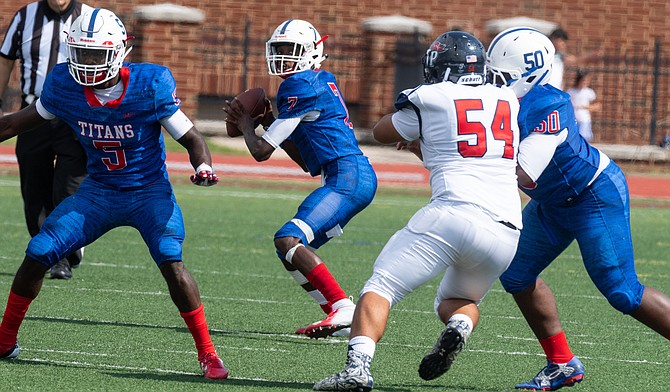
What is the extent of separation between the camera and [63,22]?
8680 millimetres

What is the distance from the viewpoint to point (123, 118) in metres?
5.83

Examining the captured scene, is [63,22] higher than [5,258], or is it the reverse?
[63,22]

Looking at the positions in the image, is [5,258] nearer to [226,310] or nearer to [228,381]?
[226,310]

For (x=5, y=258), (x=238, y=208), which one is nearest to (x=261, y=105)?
(x=5, y=258)

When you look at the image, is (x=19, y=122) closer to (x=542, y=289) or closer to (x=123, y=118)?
(x=123, y=118)

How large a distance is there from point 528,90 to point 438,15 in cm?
1867

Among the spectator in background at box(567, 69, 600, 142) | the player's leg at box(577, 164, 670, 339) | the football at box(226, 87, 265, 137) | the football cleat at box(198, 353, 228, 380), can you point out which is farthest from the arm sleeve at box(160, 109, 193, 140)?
the spectator in background at box(567, 69, 600, 142)

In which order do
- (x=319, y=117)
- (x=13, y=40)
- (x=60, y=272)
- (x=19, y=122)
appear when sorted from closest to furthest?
(x=19, y=122), (x=319, y=117), (x=60, y=272), (x=13, y=40)

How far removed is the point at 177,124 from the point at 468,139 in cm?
145

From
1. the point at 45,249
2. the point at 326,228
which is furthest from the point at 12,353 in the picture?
the point at 326,228

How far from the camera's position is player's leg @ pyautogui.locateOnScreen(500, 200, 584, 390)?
5738mm

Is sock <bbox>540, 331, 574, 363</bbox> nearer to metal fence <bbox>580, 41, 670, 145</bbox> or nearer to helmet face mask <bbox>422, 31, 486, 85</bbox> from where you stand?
helmet face mask <bbox>422, 31, 486, 85</bbox>

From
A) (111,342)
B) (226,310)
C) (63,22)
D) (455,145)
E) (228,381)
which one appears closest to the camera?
(455,145)

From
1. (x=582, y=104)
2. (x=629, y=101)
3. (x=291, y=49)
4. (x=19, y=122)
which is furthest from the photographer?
(x=629, y=101)
